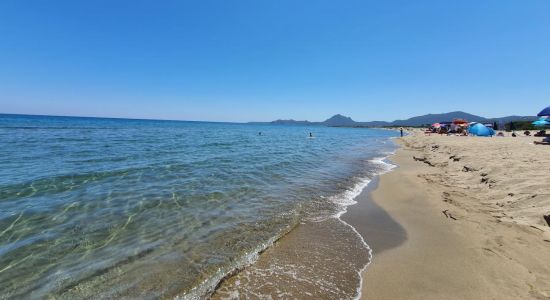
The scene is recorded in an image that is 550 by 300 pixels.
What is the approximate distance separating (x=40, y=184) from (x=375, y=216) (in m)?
11.8

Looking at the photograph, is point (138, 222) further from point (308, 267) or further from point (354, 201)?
point (354, 201)

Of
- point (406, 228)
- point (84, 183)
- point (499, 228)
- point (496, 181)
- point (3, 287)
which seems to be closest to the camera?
point (3, 287)

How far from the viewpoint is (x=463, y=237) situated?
6.15 metres

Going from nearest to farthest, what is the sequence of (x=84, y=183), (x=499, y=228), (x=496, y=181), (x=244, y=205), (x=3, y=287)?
(x=3, y=287)
(x=499, y=228)
(x=244, y=205)
(x=496, y=181)
(x=84, y=183)

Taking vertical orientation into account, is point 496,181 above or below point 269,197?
above

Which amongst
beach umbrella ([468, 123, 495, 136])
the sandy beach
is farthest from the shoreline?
beach umbrella ([468, 123, 495, 136])

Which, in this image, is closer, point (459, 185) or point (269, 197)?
point (269, 197)

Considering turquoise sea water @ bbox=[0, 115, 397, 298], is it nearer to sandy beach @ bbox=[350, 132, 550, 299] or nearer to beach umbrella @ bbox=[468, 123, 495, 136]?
sandy beach @ bbox=[350, 132, 550, 299]

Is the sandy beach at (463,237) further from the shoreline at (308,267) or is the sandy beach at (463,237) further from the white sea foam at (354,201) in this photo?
the shoreline at (308,267)

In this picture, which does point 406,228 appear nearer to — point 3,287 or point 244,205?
point 244,205

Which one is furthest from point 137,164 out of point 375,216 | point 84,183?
point 375,216

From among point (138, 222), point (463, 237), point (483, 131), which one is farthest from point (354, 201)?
point (483, 131)

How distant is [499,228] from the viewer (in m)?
6.32

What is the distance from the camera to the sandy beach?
4.27m
